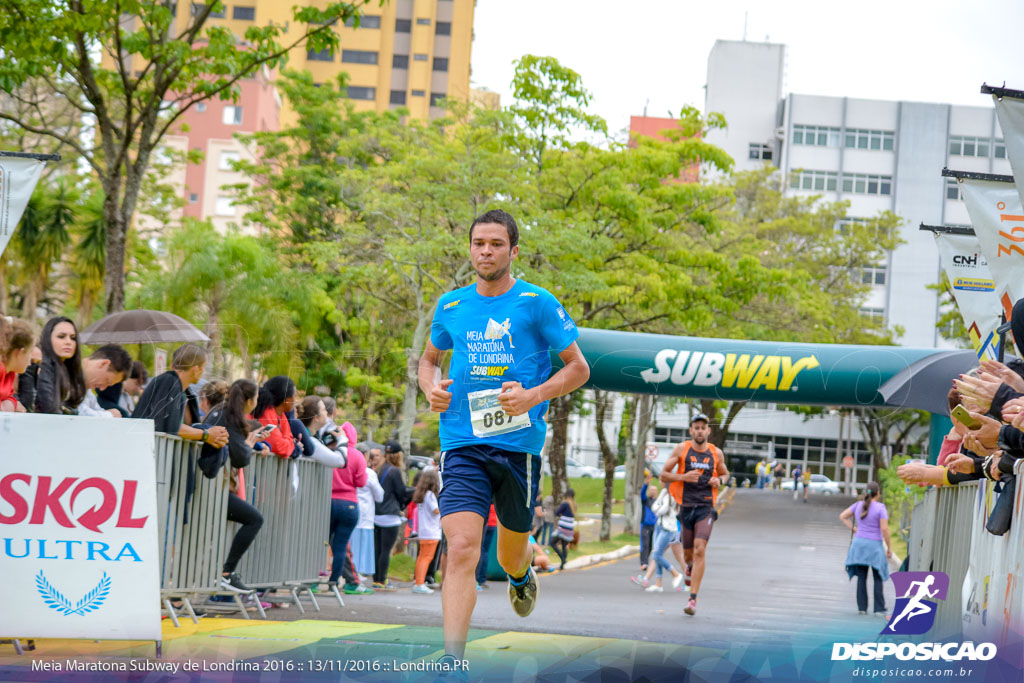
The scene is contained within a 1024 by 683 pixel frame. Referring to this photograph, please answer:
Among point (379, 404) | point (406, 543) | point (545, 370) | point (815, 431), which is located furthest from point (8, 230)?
point (815, 431)

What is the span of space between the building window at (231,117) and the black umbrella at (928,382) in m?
66.3

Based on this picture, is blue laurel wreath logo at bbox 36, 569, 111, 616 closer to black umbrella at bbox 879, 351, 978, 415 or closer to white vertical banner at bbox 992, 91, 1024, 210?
white vertical banner at bbox 992, 91, 1024, 210

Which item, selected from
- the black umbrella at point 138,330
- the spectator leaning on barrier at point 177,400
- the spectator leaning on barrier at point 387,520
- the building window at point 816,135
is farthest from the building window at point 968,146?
the spectator leaning on barrier at point 177,400

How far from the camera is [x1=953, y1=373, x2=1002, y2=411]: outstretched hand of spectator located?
237 inches

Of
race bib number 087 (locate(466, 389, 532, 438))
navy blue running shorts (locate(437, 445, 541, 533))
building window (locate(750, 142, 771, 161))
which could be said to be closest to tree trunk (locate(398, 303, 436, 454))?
navy blue running shorts (locate(437, 445, 541, 533))

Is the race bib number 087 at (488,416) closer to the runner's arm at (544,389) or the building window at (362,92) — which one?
the runner's arm at (544,389)

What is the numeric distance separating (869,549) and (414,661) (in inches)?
471

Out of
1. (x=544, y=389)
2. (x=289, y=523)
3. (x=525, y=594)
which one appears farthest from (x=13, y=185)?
(x=544, y=389)

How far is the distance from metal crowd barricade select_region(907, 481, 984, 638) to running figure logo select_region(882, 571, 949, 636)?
69 mm

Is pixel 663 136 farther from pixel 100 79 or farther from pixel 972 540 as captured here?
pixel 972 540

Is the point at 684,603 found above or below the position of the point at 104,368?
below

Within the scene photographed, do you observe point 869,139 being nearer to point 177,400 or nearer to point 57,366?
point 177,400

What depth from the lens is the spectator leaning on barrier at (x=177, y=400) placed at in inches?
314

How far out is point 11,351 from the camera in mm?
6961
